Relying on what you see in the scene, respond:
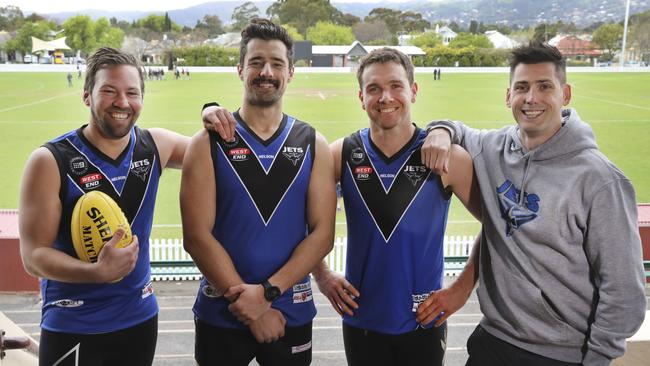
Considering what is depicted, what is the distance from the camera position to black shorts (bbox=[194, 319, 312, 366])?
2617 mm

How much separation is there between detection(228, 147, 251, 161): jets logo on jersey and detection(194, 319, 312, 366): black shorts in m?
0.75

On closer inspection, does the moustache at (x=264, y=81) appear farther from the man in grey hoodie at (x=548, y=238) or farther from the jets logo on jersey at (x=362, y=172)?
the man in grey hoodie at (x=548, y=238)

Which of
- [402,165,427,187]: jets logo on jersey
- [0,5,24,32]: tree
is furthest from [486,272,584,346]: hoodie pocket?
[0,5,24,32]: tree

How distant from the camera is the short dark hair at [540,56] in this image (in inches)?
98.9

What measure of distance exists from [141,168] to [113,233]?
40 centimetres

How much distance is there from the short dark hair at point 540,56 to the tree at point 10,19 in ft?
136

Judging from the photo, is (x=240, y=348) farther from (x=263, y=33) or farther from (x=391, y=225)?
(x=263, y=33)

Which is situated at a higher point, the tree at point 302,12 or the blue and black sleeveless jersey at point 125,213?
the tree at point 302,12

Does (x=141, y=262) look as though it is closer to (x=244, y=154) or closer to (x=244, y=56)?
(x=244, y=154)

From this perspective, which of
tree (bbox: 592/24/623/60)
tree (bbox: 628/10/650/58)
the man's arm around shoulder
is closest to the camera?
the man's arm around shoulder

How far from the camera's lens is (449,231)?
1311cm

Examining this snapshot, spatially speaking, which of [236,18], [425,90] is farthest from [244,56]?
[236,18]

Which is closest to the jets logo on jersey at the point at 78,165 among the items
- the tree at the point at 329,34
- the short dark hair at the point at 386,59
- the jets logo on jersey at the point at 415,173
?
the short dark hair at the point at 386,59

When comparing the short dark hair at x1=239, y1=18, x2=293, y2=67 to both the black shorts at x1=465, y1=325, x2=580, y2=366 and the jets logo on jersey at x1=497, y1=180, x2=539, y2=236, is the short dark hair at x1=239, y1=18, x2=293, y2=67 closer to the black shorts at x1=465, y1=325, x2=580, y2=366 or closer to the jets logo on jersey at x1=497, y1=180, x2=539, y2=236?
the jets logo on jersey at x1=497, y1=180, x2=539, y2=236
